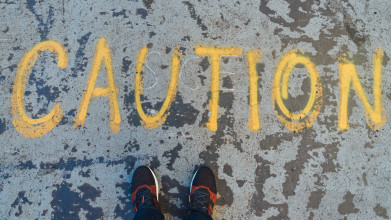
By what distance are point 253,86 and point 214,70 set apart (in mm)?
401

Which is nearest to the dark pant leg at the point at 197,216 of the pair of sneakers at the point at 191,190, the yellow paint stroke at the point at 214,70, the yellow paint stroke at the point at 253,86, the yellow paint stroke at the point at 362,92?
Answer: the pair of sneakers at the point at 191,190

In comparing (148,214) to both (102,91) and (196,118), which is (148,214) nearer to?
(196,118)

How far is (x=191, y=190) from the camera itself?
2.05m

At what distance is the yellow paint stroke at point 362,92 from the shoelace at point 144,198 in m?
1.84

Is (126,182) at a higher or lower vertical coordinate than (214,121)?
lower

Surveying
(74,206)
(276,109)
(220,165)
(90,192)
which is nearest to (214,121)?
(220,165)

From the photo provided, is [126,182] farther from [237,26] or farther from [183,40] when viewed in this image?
[237,26]

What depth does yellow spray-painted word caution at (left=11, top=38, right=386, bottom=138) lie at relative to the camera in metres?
2.14

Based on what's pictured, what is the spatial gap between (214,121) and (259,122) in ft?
1.37

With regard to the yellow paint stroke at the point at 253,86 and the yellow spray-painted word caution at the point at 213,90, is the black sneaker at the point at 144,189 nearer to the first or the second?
the yellow spray-painted word caution at the point at 213,90

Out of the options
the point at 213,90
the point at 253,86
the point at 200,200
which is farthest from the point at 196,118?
the point at 200,200

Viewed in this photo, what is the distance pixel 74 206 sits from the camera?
205cm

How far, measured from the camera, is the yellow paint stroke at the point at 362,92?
2.14 metres

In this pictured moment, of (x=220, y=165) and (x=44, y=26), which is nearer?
(x=220, y=165)
